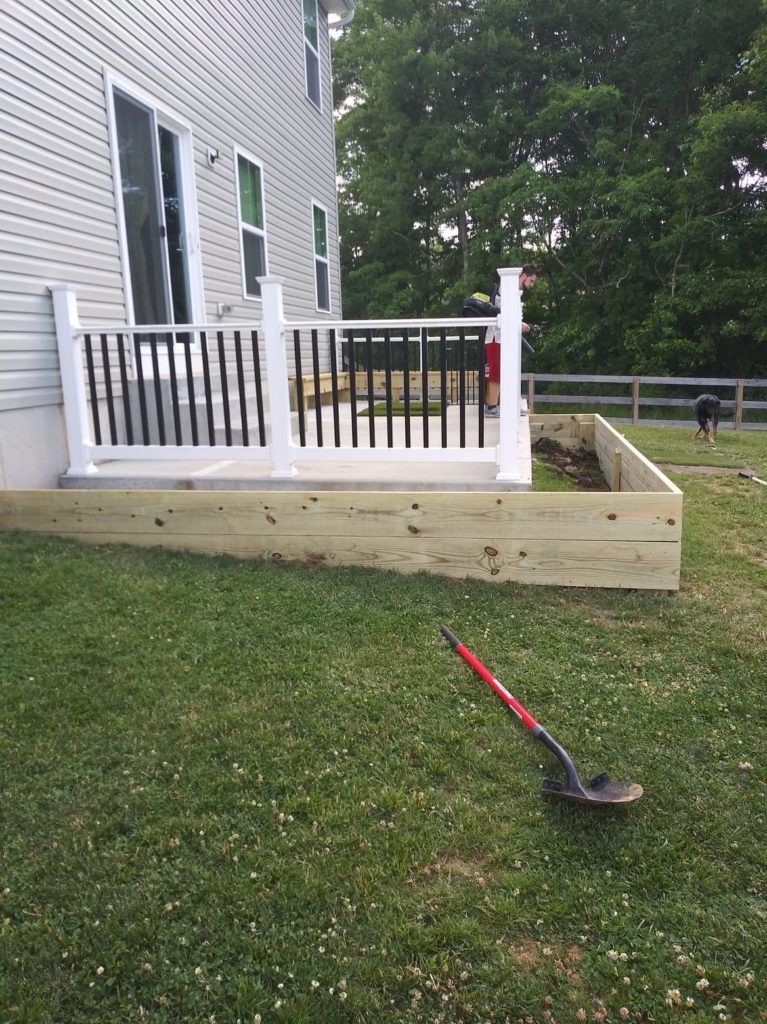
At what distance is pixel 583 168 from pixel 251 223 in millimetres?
14119

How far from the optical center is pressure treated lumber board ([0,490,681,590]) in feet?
11.8

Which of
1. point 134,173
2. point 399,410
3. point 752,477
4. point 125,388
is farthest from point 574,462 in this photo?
point 134,173

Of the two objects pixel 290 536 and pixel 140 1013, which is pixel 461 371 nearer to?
pixel 290 536

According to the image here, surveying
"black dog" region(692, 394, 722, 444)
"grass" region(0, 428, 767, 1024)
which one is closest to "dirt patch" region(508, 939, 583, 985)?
"grass" region(0, 428, 767, 1024)

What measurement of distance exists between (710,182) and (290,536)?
55.8 feet

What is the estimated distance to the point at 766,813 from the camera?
2047 mm

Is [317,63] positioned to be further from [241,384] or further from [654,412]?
[654,412]

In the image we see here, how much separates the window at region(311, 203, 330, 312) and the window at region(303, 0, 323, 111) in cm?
158

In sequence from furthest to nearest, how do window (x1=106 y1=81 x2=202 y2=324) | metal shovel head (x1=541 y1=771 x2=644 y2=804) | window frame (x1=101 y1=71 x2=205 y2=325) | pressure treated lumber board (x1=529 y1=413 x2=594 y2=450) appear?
pressure treated lumber board (x1=529 y1=413 x2=594 y2=450) < window (x1=106 y1=81 x2=202 y2=324) < window frame (x1=101 y1=71 x2=205 y2=325) < metal shovel head (x1=541 y1=771 x2=644 y2=804)

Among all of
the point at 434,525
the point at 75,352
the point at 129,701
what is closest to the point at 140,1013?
the point at 129,701

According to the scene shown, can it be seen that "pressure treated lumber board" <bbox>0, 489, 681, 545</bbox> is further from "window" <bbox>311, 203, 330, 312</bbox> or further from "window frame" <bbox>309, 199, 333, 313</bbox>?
"window" <bbox>311, 203, 330, 312</bbox>

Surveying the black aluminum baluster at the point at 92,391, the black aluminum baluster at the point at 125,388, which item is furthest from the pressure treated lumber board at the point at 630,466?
the black aluminum baluster at the point at 92,391

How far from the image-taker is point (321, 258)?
10953mm


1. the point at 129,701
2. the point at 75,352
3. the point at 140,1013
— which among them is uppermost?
the point at 75,352
